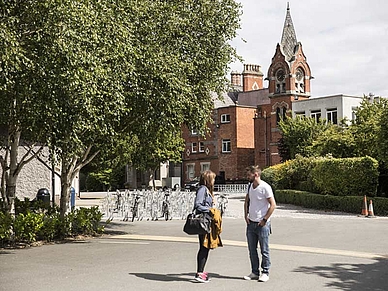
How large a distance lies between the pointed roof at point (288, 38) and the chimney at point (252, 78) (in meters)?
16.2

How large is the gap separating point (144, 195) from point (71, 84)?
13.5 metres

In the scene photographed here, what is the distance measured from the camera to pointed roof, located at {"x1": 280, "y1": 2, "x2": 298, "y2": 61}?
211ft

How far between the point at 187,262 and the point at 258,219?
275cm

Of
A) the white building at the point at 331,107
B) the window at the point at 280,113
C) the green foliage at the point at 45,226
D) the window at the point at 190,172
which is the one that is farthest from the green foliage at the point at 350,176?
the window at the point at 190,172

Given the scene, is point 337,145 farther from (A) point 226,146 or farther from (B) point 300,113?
(A) point 226,146

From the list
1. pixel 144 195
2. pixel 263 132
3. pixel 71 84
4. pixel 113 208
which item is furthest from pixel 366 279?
pixel 263 132

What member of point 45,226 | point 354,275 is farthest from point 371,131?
point 354,275

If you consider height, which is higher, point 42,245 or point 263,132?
point 263,132

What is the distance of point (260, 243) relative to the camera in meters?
10.6

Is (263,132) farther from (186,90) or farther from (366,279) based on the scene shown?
(366,279)

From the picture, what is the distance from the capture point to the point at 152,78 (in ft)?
53.9

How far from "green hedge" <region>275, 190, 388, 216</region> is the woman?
63.4ft

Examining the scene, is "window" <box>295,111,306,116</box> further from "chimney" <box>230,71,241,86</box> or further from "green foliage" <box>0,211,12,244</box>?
"green foliage" <box>0,211,12,244</box>

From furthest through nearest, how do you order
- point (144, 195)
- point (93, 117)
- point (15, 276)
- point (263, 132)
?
point (263, 132), point (144, 195), point (93, 117), point (15, 276)
